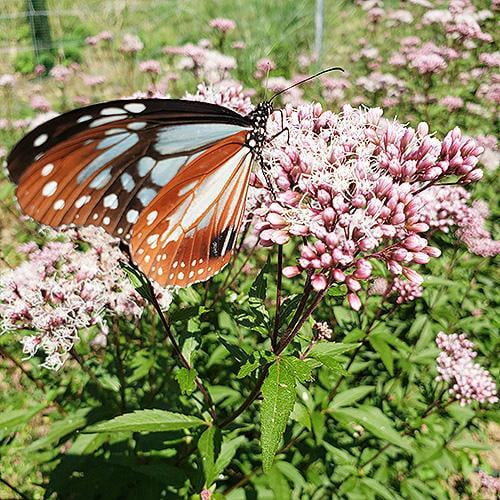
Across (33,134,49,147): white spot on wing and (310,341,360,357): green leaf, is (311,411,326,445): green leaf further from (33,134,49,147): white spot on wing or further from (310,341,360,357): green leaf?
(33,134,49,147): white spot on wing

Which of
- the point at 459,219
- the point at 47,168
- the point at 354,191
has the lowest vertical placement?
the point at 459,219

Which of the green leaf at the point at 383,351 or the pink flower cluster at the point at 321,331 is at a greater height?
the pink flower cluster at the point at 321,331

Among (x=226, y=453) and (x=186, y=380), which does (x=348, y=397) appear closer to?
(x=226, y=453)

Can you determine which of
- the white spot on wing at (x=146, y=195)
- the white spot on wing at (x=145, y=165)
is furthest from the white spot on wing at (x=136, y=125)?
the white spot on wing at (x=146, y=195)

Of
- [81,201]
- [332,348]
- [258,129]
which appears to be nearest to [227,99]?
[258,129]

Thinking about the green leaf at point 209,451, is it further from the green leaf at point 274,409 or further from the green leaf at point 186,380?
the green leaf at point 274,409

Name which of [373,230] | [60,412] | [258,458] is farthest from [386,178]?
[60,412]

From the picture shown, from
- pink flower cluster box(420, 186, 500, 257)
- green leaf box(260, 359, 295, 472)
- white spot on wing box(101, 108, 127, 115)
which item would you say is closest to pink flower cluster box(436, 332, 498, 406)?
pink flower cluster box(420, 186, 500, 257)
